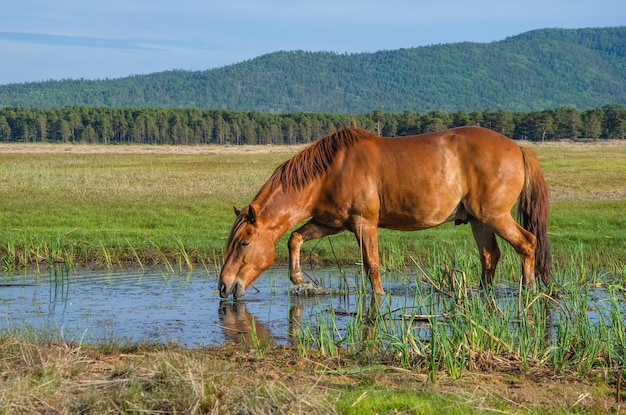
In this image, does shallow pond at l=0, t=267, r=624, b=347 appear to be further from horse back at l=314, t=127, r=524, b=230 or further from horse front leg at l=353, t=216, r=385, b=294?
horse back at l=314, t=127, r=524, b=230

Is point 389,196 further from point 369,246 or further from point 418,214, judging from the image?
point 369,246

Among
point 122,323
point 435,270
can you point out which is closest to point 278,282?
point 435,270

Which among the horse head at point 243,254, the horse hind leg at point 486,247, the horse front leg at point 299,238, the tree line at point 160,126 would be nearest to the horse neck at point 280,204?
the horse head at point 243,254

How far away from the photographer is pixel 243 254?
9.12 metres

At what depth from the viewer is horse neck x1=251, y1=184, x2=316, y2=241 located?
9.23 meters

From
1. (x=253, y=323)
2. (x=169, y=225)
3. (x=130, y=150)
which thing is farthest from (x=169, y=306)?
(x=130, y=150)

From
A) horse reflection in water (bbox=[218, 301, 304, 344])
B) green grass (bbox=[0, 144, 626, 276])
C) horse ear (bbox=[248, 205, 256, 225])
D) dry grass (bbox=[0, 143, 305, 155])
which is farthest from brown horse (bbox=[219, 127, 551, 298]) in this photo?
dry grass (bbox=[0, 143, 305, 155])

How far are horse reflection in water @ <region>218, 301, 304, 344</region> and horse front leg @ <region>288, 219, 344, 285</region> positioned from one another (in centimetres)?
40

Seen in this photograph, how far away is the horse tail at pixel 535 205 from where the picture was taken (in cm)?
987

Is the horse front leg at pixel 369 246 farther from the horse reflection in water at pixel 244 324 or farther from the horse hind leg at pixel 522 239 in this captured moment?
the horse hind leg at pixel 522 239

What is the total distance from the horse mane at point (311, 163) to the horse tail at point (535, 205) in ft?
7.57

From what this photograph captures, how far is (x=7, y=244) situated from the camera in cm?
1370

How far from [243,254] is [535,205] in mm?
3700

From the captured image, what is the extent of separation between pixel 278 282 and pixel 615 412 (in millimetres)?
6734
